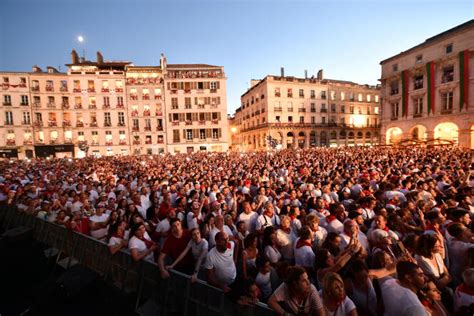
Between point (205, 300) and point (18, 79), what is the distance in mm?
50190

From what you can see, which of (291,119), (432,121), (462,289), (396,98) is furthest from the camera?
(291,119)

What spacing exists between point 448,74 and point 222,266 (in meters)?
38.5

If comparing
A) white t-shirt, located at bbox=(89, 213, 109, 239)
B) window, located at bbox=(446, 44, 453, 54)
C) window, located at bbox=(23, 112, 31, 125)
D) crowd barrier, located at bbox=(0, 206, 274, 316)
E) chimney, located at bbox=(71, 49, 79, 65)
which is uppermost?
chimney, located at bbox=(71, 49, 79, 65)

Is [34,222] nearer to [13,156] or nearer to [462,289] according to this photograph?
[462,289]

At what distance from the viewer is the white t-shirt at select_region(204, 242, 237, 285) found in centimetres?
369

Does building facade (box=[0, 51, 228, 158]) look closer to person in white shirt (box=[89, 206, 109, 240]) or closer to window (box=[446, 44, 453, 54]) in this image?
window (box=[446, 44, 453, 54])

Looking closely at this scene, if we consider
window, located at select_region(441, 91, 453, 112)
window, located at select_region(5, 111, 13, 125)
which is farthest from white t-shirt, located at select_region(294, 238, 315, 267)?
window, located at select_region(5, 111, 13, 125)

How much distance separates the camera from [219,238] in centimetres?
367

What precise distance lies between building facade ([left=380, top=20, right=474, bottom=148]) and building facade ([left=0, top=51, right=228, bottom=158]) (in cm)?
2687

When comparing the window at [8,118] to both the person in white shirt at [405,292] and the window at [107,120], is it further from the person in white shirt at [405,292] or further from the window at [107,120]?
the person in white shirt at [405,292]

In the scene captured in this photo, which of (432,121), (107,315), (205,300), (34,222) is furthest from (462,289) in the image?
(432,121)

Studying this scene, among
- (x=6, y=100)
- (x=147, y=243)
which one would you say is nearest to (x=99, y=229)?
(x=147, y=243)

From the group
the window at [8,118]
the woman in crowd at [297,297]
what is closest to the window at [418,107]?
the woman in crowd at [297,297]

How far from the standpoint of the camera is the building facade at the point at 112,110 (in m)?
37.1
